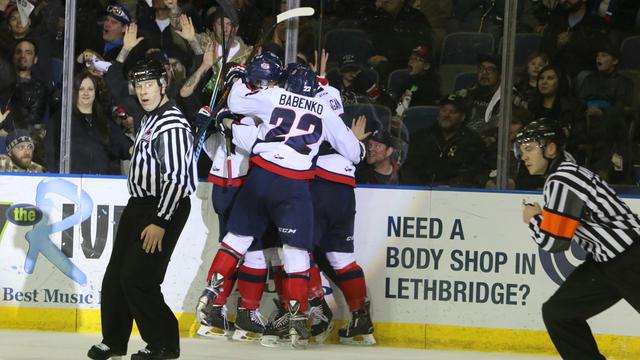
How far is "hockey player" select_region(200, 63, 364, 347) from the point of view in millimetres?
6488

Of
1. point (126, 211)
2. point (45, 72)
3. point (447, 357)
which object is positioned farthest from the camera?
point (45, 72)

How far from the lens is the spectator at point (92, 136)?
7035 millimetres

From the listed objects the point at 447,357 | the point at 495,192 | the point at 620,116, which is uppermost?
the point at 620,116

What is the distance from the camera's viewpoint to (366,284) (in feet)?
22.4

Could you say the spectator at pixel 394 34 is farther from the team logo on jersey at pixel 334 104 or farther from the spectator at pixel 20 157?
the spectator at pixel 20 157

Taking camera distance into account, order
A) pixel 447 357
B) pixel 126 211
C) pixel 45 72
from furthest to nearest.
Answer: pixel 45 72
pixel 447 357
pixel 126 211

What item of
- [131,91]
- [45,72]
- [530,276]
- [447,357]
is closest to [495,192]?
[530,276]

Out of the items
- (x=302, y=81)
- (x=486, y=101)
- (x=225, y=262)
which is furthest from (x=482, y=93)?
(x=225, y=262)

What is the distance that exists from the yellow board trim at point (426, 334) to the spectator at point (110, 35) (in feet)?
5.00

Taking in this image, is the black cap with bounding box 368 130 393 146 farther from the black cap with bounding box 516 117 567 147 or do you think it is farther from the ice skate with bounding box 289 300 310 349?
the black cap with bounding box 516 117 567 147

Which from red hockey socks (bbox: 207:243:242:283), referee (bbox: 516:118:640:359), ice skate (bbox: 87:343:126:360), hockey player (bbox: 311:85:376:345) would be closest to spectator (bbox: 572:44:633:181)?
hockey player (bbox: 311:85:376:345)

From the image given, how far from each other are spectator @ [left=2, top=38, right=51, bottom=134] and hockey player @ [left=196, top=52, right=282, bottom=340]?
1.11m

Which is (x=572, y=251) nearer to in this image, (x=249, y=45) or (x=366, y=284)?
(x=366, y=284)

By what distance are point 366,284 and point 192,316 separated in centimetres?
99
